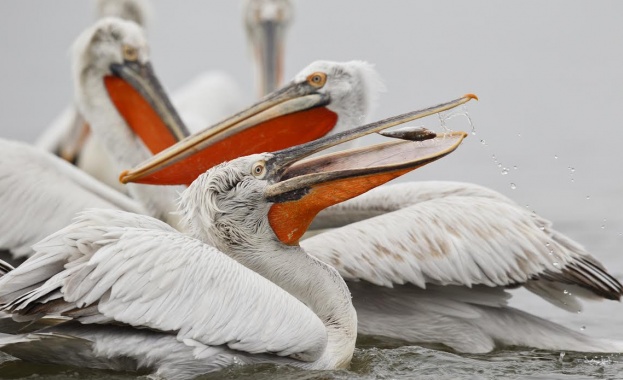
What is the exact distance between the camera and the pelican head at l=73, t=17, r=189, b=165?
6.94 meters

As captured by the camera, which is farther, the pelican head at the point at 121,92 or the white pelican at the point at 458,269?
the pelican head at the point at 121,92

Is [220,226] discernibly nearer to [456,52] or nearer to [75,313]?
[75,313]

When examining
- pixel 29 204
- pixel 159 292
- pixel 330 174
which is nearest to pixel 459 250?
pixel 330 174

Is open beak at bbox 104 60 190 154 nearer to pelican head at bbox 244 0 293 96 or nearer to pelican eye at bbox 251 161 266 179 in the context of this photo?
pelican eye at bbox 251 161 266 179

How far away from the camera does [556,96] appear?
15.0 meters

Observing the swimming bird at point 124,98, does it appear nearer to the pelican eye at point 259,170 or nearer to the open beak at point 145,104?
the open beak at point 145,104

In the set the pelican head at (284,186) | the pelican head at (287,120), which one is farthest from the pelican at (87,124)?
the pelican head at (284,186)

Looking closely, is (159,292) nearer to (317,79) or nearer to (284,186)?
(284,186)

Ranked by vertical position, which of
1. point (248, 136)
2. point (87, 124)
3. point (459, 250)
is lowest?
point (459, 250)

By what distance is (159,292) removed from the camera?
13.9 feet

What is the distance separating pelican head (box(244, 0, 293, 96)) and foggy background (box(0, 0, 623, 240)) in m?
0.38

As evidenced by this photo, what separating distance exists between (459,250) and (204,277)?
1.34m

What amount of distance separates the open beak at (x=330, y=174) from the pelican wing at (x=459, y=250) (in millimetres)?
637

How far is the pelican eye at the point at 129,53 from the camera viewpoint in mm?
7008
